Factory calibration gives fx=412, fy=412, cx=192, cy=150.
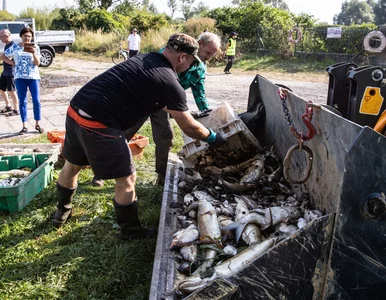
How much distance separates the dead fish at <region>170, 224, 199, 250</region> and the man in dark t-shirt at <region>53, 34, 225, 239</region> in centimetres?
72

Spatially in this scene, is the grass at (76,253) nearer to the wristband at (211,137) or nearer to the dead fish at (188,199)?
the dead fish at (188,199)

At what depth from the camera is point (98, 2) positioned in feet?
131

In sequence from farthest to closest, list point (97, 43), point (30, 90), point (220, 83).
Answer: point (97, 43)
point (220, 83)
point (30, 90)

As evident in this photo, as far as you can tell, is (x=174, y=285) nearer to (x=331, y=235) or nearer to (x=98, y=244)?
(x=331, y=235)

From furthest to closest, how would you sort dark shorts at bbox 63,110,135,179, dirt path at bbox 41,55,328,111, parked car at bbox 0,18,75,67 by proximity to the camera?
1. parked car at bbox 0,18,75,67
2. dirt path at bbox 41,55,328,111
3. dark shorts at bbox 63,110,135,179

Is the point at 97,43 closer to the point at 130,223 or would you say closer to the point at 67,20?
the point at 67,20

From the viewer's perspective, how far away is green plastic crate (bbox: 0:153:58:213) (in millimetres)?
3975

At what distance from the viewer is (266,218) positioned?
2.79 m

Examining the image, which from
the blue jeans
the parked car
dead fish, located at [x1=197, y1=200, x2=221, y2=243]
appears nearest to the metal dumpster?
dead fish, located at [x1=197, y1=200, x2=221, y2=243]

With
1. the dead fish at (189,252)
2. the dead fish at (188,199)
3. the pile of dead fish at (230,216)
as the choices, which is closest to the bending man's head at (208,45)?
the pile of dead fish at (230,216)

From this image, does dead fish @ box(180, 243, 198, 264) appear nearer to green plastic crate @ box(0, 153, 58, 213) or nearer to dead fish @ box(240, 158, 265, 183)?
dead fish @ box(240, 158, 265, 183)

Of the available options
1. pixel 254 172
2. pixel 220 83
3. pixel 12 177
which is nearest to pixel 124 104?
pixel 254 172

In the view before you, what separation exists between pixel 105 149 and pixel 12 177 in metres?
1.85

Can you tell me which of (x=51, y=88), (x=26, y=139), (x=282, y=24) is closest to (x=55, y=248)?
(x=26, y=139)
